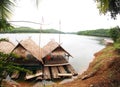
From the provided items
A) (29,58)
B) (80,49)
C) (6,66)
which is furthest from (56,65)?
(80,49)

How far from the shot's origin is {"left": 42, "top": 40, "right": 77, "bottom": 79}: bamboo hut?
54.5ft

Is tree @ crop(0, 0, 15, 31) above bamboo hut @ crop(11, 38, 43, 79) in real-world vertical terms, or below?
above

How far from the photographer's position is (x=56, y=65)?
18.6 meters

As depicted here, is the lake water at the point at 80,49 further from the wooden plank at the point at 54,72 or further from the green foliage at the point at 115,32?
the green foliage at the point at 115,32

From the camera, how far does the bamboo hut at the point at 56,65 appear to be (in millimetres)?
16625

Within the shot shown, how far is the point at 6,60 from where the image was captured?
3676 mm

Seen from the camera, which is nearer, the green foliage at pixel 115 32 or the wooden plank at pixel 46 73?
the wooden plank at pixel 46 73

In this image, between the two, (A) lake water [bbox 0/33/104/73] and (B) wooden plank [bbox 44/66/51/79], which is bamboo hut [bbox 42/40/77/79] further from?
(A) lake water [bbox 0/33/104/73]

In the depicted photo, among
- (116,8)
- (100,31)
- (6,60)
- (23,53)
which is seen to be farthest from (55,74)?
(100,31)

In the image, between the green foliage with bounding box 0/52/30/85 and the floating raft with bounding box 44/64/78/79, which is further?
the floating raft with bounding box 44/64/78/79

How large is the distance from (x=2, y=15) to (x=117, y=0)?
11354 millimetres

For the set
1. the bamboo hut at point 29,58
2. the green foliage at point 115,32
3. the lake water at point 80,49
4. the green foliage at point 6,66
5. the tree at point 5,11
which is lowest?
the lake water at point 80,49

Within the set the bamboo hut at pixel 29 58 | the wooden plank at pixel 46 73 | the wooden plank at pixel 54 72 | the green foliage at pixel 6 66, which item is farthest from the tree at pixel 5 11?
the bamboo hut at pixel 29 58

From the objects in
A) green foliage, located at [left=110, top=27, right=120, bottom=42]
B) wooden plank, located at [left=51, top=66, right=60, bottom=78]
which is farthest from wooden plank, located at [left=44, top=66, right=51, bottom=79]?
green foliage, located at [left=110, top=27, right=120, bottom=42]
